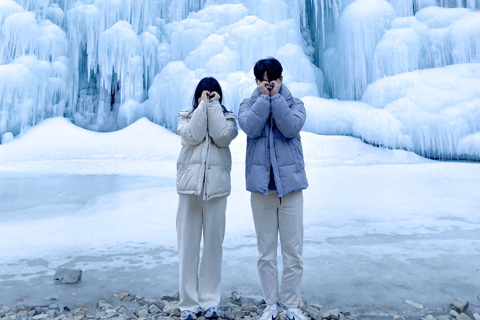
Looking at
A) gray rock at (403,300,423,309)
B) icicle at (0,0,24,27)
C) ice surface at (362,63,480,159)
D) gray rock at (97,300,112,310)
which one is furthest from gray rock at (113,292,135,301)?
icicle at (0,0,24,27)

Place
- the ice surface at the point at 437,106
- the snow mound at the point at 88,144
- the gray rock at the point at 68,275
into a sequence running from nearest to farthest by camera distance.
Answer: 1. the gray rock at the point at 68,275
2. the ice surface at the point at 437,106
3. the snow mound at the point at 88,144

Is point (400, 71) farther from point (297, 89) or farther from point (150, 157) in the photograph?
point (150, 157)

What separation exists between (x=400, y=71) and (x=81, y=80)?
13.3 metres

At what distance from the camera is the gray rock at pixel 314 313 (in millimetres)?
1840

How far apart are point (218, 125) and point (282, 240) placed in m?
0.76

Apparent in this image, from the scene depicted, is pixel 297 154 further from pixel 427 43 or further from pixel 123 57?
pixel 123 57

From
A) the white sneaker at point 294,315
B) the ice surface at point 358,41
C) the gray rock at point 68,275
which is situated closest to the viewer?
the white sneaker at point 294,315

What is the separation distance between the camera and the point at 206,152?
6.22ft

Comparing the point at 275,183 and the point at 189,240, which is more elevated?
the point at 275,183

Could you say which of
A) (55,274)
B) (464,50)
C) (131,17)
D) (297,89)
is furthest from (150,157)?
(464,50)

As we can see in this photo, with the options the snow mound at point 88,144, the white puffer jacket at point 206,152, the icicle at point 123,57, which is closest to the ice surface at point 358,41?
the snow mound at point 88,144

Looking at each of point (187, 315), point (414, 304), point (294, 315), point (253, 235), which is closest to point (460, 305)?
point (414, 304)

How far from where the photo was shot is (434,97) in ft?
33.9

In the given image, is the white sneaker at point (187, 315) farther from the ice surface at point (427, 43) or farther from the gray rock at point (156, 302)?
the ice surface at point (427, 43)
